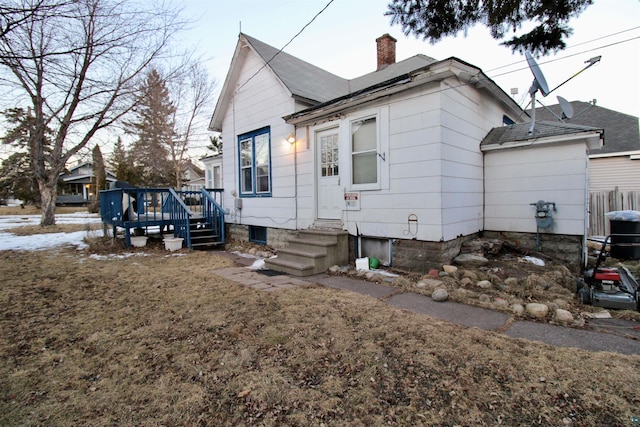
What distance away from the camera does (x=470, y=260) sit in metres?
5.29

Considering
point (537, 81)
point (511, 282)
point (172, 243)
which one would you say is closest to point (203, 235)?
point (172, 243)

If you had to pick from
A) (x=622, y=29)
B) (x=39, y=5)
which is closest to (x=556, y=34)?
(x=622, y=29)

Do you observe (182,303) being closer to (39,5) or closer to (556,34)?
(39,5)

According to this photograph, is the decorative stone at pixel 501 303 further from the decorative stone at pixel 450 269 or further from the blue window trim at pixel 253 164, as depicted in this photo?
the blue window trim at pixel 253 164

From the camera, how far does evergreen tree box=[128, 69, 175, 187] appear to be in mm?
15898

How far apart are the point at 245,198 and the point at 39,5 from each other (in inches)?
230

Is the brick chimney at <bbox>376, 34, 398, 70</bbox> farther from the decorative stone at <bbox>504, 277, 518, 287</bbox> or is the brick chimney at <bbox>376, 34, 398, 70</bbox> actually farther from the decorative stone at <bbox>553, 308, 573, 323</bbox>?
the decorative stone at <bbox>553, 308, 573, 323</bbox>

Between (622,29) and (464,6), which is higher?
(464,6)

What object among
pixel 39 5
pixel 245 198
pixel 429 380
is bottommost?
pixel 429 380

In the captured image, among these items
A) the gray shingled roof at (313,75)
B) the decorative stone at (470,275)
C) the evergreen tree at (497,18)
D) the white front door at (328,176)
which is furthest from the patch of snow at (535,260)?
the gray shingled roof at (313,75)

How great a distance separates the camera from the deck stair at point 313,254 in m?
5.76

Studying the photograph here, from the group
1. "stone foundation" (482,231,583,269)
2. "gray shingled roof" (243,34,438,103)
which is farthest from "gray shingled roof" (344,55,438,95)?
"stone foundation" (482,231,583,269)

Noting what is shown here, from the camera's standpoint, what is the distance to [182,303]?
4078mm

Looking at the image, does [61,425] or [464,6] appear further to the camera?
[464,6]
